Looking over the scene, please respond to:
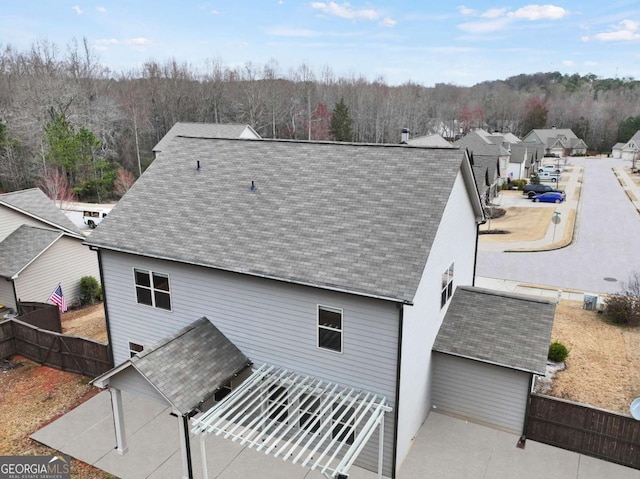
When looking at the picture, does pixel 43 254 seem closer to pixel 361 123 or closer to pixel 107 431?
pixel 107 431

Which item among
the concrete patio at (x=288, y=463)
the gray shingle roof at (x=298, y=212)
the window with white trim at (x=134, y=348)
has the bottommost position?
the concrete patio at (x=288, y=463)

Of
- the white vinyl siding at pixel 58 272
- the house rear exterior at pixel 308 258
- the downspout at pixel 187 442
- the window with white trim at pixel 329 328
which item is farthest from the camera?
the white vinyl siding at pixel 58 272

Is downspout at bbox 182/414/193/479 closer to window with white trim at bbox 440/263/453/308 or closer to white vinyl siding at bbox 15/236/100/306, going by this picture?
window with white trim at bbox 440/263/453/308

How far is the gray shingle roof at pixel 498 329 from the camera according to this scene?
1305cm

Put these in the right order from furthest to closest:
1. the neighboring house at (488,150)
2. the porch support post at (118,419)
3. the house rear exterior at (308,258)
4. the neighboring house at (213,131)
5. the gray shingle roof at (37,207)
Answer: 1. the neighboring house at (488,150)
2. the neighboring house at (213,131)
3. the gray shingle roof at (37,207)
4. the porch support post at (118,419)
5. the house rear exterior at (308,258)

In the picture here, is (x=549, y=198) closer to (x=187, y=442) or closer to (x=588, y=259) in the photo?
(x=588, y=259)

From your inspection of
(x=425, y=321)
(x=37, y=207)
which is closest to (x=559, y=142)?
(x=37, y=207)

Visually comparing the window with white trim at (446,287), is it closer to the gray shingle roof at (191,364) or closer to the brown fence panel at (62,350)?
the gray shingle roof at (191,364)

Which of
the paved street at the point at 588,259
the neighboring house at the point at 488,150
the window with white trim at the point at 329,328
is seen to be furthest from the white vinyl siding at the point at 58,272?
the neighboring house at the point at 488,150

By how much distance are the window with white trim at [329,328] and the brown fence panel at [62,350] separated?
871cm

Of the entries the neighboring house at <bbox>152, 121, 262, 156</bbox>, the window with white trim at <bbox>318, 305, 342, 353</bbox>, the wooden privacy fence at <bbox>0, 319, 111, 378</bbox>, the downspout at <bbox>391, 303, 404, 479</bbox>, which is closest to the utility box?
the downspout at <bbox>391, 303, 404, 479</bbox>

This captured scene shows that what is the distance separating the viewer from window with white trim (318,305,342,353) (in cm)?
1186

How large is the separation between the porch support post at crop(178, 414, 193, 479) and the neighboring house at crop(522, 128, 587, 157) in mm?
99447

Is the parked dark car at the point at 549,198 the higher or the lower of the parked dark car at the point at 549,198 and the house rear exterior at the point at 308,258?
the lower
